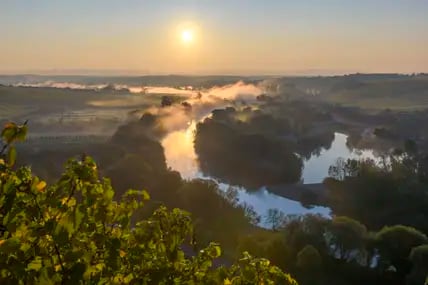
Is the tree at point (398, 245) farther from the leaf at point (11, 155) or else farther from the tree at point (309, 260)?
the leaf at point (11, 155)

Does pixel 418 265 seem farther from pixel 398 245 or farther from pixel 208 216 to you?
pixel 208 216

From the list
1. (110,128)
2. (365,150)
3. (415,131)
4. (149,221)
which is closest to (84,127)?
(110,128)

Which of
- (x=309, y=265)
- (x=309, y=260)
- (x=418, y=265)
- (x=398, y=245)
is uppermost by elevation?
(x=418, y=265)

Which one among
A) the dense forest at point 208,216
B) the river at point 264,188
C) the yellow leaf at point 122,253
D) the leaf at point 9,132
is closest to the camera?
the leaf at point 9,132

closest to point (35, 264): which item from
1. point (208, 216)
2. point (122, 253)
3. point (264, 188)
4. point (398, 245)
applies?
point (122, 253)

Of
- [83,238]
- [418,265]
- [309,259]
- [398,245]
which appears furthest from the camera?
[398,245]

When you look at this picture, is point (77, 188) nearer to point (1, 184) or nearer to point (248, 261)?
point (1, 184)

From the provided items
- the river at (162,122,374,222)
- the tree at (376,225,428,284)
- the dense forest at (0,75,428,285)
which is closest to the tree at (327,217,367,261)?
the dense forest at (0,75,428,285)

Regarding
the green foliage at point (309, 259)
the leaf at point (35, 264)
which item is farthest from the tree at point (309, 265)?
the leaf at point (35, 264)
